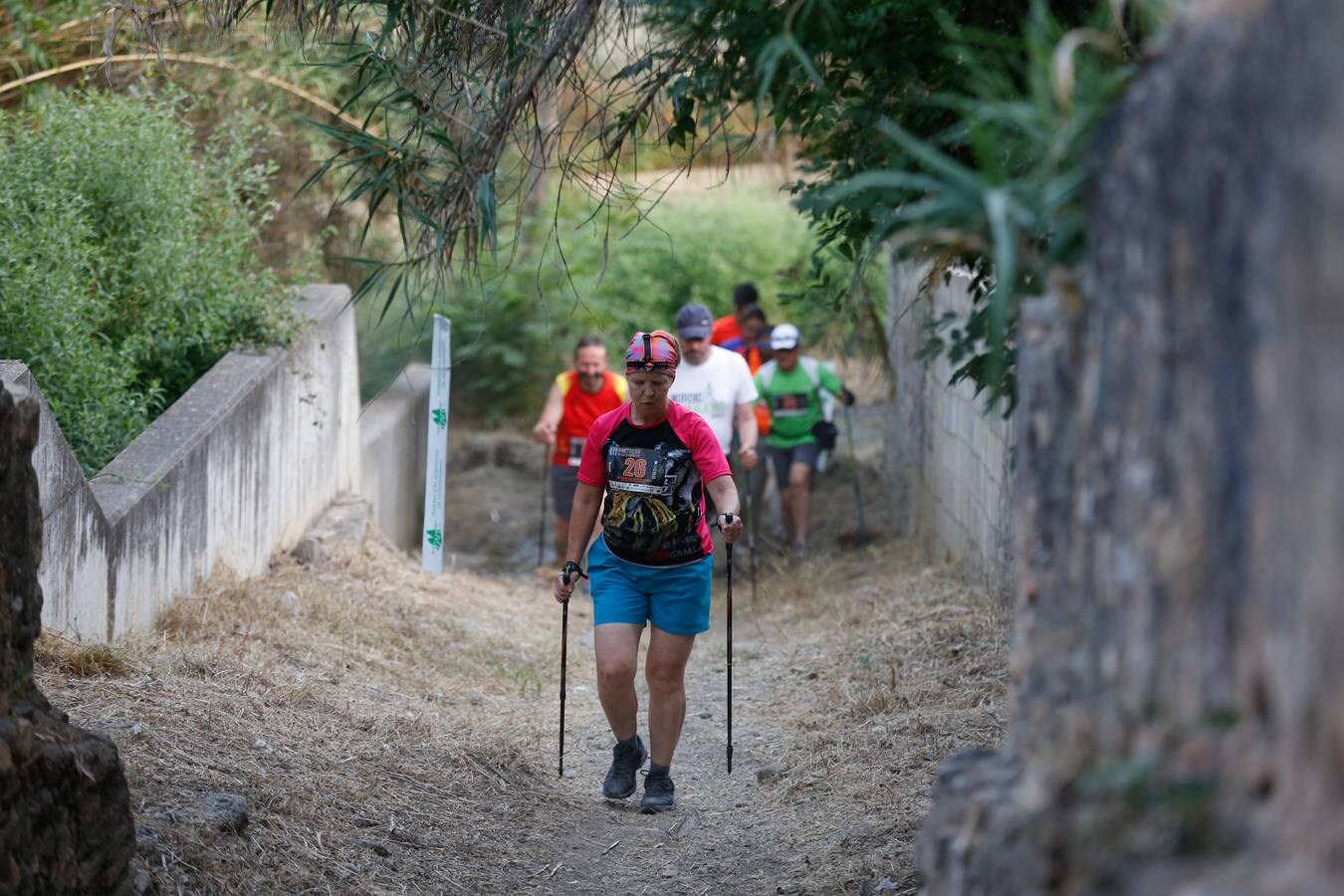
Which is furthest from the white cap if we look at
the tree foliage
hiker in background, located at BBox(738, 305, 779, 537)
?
the tree foliage

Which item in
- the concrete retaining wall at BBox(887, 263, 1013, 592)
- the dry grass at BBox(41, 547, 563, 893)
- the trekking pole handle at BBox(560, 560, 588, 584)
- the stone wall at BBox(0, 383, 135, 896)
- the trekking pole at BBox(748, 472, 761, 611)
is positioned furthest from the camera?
the trekking pole at BBox(748, 472, 761, 611)

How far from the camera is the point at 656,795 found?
233 inches

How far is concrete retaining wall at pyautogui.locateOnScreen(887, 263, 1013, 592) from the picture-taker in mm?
8180

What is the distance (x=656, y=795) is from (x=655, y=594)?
87cm

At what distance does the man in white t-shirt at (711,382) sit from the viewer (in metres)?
9.68

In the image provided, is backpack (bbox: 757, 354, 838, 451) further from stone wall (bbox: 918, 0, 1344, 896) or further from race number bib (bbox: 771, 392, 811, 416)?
stone wall (bbox: 918, 0, 1344, 896)

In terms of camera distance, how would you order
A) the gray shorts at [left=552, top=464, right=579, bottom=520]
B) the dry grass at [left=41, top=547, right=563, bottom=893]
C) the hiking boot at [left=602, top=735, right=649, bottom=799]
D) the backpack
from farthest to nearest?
the backpack < the gray shorts at [left=552, top=464, right=579, bottom=520] < the hiking boot at [left=602, top=735, right=649, bottom=799] < the dry grass at [left=41, top=547, right=563, bottom=893]

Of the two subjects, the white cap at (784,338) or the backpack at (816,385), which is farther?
the backpack at (816,385)

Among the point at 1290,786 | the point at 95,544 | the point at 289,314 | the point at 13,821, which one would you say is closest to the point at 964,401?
the point at 289,314

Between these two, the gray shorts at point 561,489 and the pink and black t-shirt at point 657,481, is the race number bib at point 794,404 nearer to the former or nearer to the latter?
the gray shorts at point 561,489

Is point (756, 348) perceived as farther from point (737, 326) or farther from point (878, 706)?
point (878, 706)

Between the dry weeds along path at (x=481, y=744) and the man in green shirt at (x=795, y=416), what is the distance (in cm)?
225

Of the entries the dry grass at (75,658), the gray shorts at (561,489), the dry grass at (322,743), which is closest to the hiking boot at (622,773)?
the dry grass at (322,743)

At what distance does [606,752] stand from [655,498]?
1773mm
